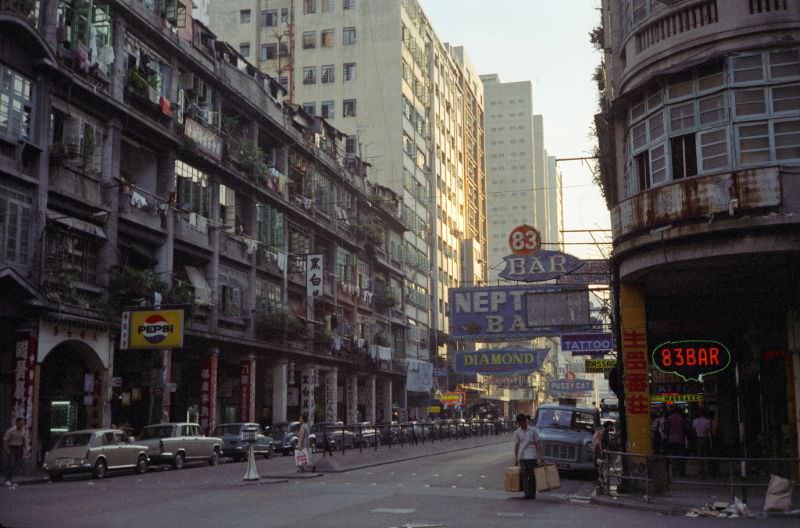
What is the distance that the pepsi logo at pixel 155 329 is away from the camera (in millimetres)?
32562

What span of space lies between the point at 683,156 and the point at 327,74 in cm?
6212

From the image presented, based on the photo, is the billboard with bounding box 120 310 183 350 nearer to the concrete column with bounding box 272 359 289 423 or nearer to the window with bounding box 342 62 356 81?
the concrete column with bounding box 272 359 289 423

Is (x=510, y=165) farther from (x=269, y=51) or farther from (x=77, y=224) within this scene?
(x=77, y=224)

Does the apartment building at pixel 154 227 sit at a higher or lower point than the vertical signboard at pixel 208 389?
higher

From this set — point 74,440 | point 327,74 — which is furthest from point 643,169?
point 327,74

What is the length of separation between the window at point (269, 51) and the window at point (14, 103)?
49.9m

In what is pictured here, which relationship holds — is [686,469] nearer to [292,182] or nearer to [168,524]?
[168,524]

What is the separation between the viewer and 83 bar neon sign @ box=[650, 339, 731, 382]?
2372 centimetres

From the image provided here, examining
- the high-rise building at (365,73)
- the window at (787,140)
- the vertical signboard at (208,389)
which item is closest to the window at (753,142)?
the window at (787,140)

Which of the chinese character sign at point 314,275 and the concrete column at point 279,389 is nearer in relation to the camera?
the concrete column at point 279,389

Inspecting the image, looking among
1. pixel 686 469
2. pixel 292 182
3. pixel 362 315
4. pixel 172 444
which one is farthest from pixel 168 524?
pixel 362 315

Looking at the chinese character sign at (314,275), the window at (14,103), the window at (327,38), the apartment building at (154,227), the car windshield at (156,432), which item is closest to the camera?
the window at (14,103)

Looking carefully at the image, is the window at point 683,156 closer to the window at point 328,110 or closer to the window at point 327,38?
the window at point 328,110

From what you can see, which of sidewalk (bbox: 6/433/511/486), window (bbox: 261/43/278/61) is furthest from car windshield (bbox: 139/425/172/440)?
window (bbox: 261/43/278/61)
